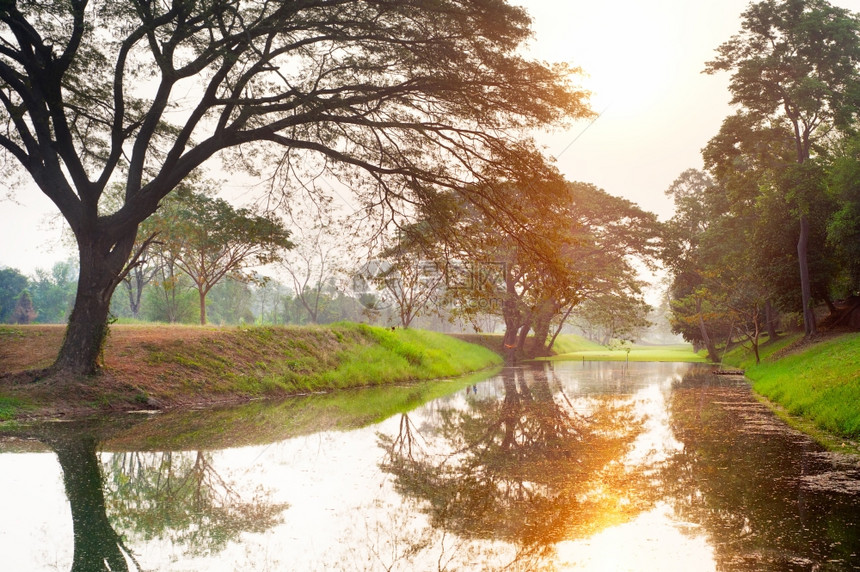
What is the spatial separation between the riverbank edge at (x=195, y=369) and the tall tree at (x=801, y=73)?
16.3 meters

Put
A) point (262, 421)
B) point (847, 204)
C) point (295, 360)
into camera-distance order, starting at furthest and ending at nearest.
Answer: point (847, 204)
point (295, 360)
point (262, 421)

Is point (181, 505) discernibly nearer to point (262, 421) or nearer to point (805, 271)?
point (262, 421)

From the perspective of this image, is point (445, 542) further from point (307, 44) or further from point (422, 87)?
point (307, 44)

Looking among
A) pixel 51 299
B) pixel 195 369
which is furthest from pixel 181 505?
pixel 51 299

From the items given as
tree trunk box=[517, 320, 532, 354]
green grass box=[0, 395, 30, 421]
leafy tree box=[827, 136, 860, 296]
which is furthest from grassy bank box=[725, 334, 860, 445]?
tree trunk box=[517, 320, 532, 354]

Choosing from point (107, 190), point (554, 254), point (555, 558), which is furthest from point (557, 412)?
point (107, 190)

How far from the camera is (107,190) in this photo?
1489 inches

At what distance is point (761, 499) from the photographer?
5961 mm

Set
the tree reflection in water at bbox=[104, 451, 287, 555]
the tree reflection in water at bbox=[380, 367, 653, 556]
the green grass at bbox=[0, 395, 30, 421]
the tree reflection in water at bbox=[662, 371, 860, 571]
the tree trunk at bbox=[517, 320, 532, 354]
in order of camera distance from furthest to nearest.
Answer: the tree trunk at bbox=[517, 320, 532, 354] < the green grass at bbox=[0, 395, 30, 421] < the tree reflection in water at bbox=[380, 367, 653, 556] < the tree reflection in water at bbox=[104, 451, 287, 555] < the tree reflection in water at bbox=[662, 371, 860, 571]

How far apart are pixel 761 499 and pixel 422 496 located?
126 inches

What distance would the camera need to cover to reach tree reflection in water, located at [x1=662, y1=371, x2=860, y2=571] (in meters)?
4.43

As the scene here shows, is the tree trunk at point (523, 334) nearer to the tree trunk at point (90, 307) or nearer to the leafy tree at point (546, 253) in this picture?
the leafy tree at point (546, 253)

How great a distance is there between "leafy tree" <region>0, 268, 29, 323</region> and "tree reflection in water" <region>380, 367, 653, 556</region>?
82.7m

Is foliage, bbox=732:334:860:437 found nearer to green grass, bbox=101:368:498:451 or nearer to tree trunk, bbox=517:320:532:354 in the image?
green grass, bbox=101:368:498:451
